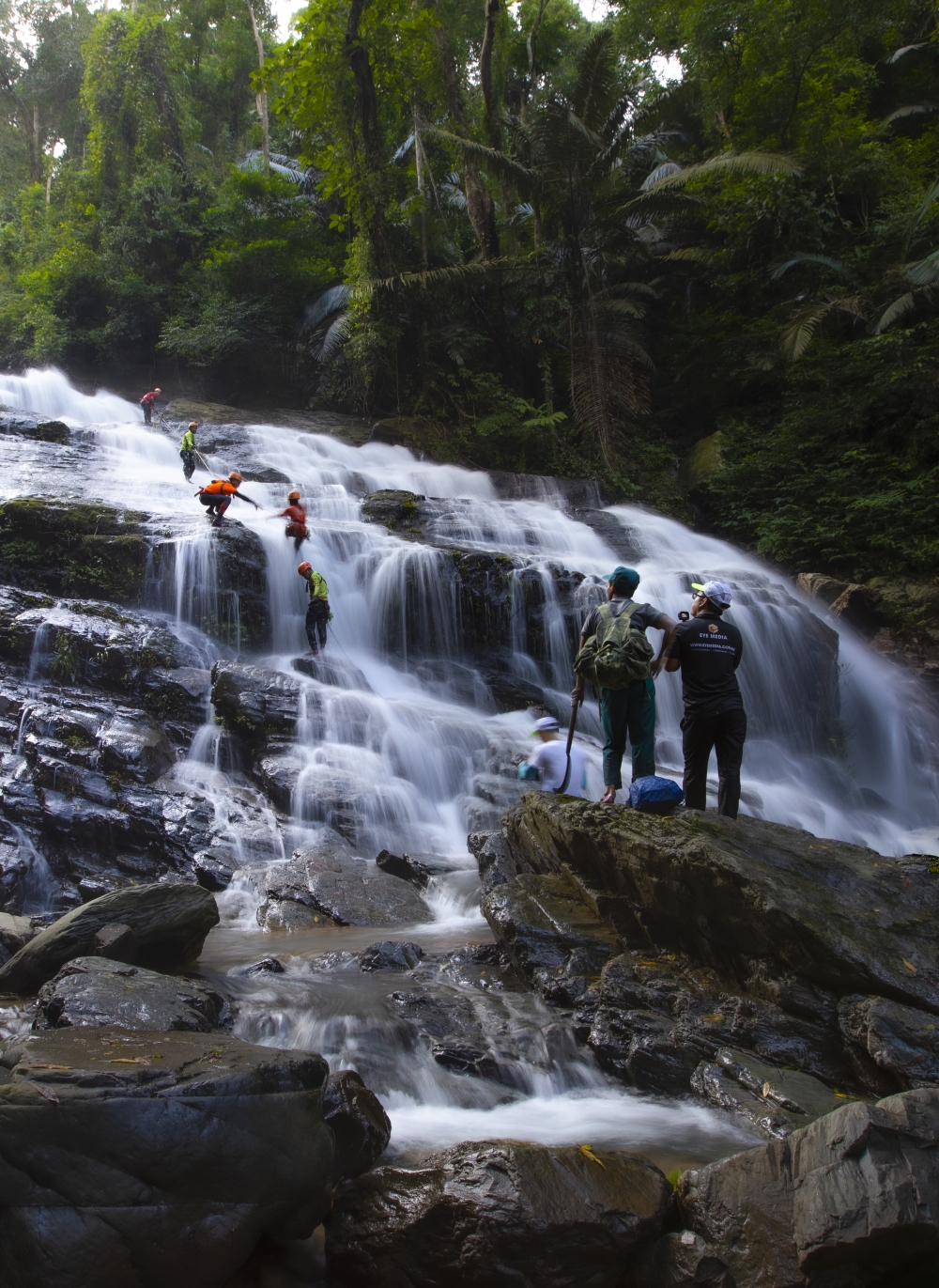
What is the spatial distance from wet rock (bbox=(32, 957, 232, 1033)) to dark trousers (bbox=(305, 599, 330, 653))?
7511mm

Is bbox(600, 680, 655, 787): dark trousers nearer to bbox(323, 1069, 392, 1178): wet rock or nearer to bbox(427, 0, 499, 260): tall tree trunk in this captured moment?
bbox(323, 1069, 392, 1178): wet rock

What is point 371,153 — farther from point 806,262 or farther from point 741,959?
point 741,959

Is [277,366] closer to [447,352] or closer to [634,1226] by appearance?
[447,352]

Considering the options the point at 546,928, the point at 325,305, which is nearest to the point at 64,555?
the point at 546,928

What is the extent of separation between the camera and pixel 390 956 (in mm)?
5195

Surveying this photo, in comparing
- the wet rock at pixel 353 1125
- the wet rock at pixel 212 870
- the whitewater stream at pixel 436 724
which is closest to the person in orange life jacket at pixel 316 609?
the whitewater stream at pixel 436 724

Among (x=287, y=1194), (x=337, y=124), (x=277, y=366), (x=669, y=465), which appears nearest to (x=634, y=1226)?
(x=287, y=1194)

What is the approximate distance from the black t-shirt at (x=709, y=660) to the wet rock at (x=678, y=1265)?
11.0 feet

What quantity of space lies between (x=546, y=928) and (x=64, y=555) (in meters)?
9.78

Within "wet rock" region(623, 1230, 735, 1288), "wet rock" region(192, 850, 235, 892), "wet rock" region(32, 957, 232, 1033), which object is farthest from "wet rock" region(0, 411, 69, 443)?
"wet rock" region(623, 1230, 735, 1288)

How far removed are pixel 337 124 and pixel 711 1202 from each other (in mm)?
23638

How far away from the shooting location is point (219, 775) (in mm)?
8867

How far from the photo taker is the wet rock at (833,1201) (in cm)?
234

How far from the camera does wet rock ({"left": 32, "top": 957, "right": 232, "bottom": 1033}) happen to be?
3646 mm
